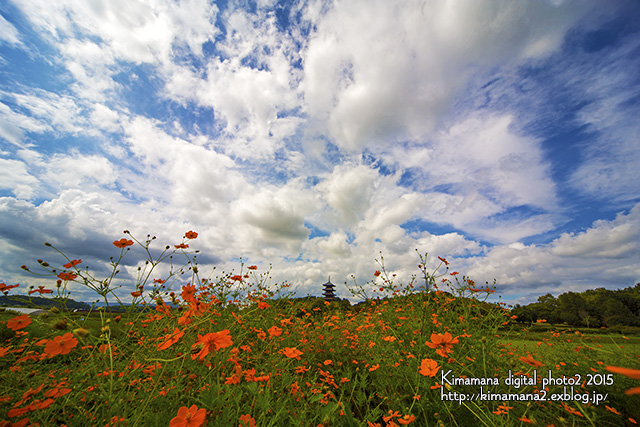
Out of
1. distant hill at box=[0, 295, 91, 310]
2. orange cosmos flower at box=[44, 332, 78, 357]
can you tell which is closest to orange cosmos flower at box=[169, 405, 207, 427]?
orange cosmos flower at box=[44, 332, 78, 357]

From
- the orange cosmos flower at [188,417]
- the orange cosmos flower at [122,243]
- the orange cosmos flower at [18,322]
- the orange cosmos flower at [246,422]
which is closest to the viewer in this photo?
the orange cosmos flower at [188,417]

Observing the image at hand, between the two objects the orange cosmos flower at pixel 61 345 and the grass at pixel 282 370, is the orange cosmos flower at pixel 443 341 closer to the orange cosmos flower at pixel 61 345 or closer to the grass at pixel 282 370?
the grass at pixel 282 370

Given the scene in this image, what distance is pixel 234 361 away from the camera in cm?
222

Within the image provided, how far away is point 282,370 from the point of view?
2410mm

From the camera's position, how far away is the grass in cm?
152

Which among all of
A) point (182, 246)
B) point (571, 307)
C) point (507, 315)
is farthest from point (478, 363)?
point (571, 307)

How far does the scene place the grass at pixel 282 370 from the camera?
1.52 m

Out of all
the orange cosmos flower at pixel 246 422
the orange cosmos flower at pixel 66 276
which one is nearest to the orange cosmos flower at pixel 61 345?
the orange cosmos flower at pixel 66 276

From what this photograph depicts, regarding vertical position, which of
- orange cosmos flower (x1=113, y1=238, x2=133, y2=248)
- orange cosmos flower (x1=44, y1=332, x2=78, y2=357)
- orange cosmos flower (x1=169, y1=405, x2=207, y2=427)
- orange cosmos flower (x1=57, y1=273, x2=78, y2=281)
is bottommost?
orange cosmos flower (x1=169, y1=405, x2=207, y2=427)

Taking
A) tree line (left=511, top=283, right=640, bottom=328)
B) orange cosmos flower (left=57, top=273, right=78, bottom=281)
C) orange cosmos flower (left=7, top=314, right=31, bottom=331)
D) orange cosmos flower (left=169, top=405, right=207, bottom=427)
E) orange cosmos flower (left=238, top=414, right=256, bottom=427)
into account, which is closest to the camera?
orange cosmos flower (left=169, top=405, right=207, bottom=427)

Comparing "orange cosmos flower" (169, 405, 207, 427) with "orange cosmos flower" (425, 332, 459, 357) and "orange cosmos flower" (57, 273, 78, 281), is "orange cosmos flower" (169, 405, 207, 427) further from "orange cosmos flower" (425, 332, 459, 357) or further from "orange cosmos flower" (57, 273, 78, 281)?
"orange cosmos flower" (425, 332, 459, 357)

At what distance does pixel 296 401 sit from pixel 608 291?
3059cm

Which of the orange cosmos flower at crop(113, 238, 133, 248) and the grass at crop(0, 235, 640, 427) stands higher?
the orange cosmos flower at crop(113, 238, 133, 248)

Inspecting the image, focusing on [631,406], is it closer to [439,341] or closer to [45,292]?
[439,341]
